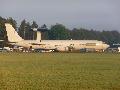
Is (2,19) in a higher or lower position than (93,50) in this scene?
higher

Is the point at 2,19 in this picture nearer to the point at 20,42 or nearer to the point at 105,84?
the point at 20,42

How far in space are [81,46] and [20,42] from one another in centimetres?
1726

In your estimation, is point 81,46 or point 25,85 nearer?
point 25,85

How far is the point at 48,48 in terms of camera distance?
12406 cm

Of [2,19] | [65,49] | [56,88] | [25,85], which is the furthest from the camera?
[2,19]

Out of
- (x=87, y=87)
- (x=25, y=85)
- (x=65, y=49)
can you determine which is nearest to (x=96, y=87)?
(x=87, y=87)

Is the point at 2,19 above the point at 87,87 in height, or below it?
above

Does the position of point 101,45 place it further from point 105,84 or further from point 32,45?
point 105,84

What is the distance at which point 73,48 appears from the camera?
122 m

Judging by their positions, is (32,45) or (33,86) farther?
(32,45)

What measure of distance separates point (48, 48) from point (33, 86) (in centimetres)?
10627

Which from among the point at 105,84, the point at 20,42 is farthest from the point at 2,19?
the point at 105,84

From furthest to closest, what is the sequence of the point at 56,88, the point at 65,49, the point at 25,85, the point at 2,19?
the point at 2,19
the point at 65,49
the point at 25,85
the point at 56,88

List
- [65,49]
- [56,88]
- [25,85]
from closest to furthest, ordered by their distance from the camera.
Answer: [56,88]
[25,85]
[65,49]
